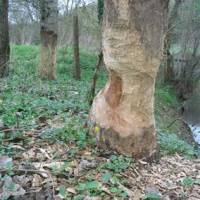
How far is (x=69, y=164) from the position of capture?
4.21 m

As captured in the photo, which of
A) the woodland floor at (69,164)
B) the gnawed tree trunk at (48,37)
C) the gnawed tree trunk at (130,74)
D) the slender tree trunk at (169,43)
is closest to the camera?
the woodland floor at (69,164)

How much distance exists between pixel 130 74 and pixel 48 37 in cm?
644

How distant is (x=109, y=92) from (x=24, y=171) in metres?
1.62

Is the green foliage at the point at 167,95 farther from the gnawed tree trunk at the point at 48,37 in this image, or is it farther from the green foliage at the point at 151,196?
the green foliage at the point at 151,196

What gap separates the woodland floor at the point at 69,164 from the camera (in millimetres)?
3799

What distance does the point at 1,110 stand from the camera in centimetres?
556

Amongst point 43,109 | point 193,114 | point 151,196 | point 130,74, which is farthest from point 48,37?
point 193,114

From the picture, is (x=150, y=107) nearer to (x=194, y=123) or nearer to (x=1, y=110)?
(x=1, y=110)

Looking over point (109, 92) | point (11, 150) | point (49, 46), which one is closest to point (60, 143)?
point (11, 150)

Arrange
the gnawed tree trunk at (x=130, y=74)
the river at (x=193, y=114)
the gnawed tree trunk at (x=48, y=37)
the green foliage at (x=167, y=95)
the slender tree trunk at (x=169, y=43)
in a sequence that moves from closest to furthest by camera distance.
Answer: the gnawed tree trunk at (x=130, y=74)
the gnawed tree trunk at (x=48, y=37)
the river at (x=193, y=114)
the green foliage at (x=167, y=95)
the slender tree trunk at (x=169, y=43)

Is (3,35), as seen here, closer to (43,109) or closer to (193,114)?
(43,109)

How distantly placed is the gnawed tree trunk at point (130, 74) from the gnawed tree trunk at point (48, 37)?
596 cm

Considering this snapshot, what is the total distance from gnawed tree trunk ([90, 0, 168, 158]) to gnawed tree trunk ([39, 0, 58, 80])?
596 centimetres


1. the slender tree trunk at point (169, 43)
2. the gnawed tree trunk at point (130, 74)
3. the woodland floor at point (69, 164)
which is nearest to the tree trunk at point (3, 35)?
the woodland floor at point (69, 164)
